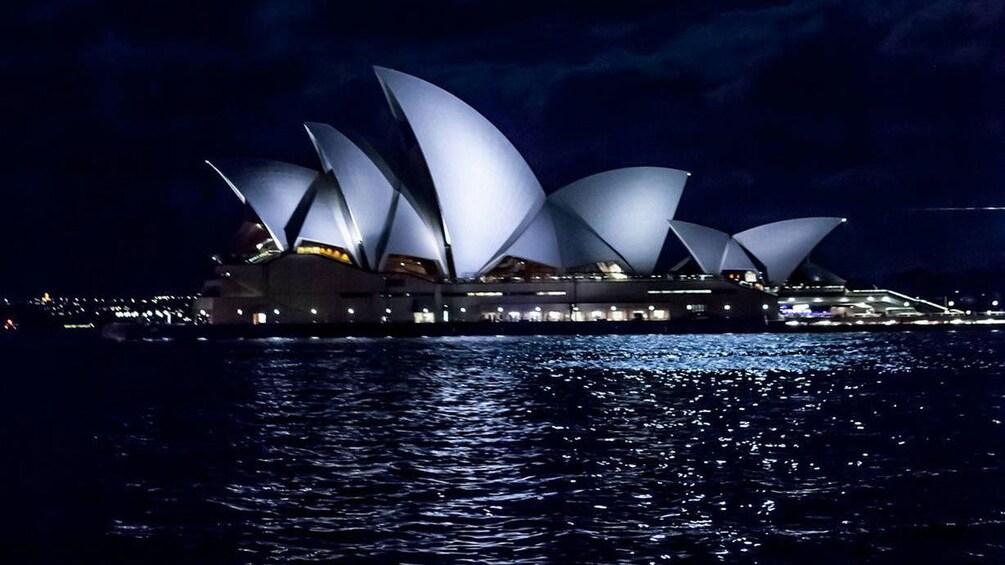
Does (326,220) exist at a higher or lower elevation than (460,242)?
higher

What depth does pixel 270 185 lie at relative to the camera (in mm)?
63750

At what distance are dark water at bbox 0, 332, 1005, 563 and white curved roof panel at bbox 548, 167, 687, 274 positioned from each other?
4069cm

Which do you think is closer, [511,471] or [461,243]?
[511,471]

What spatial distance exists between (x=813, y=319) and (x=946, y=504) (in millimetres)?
71834

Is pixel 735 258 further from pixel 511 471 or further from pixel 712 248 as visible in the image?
pixel 511 471

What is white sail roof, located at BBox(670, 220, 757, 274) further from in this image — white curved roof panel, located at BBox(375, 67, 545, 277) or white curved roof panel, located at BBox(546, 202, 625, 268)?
white curved roof panel, located at BBox(375, 67, 545, 277)

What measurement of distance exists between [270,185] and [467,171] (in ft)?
36.5

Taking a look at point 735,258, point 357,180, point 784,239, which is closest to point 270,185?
point 357,180

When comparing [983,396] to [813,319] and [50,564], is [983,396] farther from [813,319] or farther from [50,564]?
[813,319]

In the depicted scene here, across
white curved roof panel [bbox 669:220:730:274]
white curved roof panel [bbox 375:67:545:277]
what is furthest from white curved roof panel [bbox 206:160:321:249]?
white curved roof panel [bbox 669:220:730:274]

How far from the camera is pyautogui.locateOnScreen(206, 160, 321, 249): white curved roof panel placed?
208 ft

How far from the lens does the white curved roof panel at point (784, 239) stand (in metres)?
79.6

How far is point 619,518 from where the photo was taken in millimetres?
11062

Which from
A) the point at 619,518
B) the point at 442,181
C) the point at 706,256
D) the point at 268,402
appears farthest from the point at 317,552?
the point at 706,256
